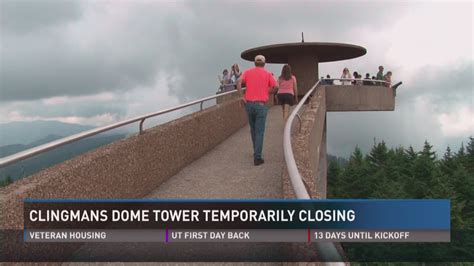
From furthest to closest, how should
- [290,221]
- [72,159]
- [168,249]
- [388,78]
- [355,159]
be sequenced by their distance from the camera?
1. [355,159]
2. [388,78]
3. [72,159]
4. [168,249]
5. [290,221]

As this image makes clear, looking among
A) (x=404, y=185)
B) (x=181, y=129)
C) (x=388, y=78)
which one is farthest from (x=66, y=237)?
(x=404, y=185)

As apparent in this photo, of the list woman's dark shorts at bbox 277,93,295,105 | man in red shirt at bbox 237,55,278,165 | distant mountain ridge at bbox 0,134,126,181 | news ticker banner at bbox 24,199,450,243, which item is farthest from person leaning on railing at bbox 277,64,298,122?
news ticker banner at bbox 24,199,450,243

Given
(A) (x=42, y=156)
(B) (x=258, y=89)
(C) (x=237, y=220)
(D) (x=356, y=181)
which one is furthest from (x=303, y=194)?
(D) (x=356, y=181)

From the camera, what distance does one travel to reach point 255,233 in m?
4.17

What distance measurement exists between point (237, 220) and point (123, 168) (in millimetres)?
2623

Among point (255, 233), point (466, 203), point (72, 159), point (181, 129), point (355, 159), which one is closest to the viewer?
point (255, 233)

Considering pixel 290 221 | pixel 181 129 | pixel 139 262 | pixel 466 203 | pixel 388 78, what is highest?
pixel 388 78

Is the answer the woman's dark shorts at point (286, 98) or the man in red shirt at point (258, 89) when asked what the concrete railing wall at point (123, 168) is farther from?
the woman's dark shorts at point (286, 98)

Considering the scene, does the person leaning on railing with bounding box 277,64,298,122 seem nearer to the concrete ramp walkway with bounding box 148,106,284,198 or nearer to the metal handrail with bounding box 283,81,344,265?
the concrete ramp walkway with bounding box 148,106,284,198

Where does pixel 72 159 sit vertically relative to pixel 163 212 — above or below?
above

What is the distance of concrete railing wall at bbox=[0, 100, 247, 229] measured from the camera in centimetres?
451

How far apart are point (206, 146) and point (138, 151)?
12.0ft

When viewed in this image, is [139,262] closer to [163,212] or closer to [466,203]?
[163,212]

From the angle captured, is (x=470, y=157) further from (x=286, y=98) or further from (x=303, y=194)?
(x=303, y=194)
